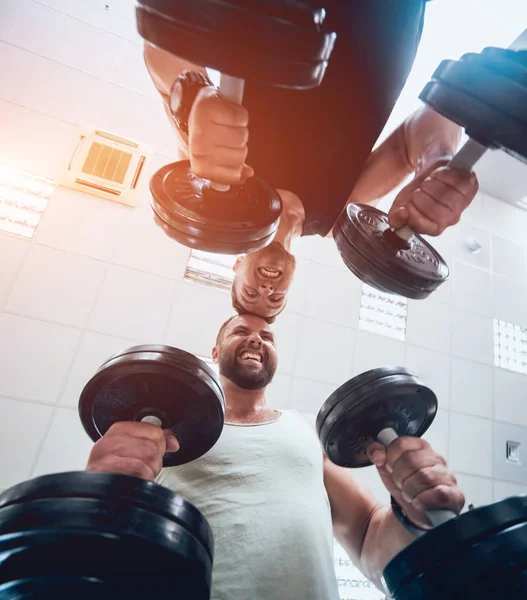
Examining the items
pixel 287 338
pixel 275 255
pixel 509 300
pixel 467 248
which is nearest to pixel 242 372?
pixel 275 255

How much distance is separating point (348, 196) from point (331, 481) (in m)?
0.94

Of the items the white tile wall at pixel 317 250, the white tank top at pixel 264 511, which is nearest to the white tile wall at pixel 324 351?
the white tile wall at pixel 317 250

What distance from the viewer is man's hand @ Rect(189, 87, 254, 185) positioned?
0.57 meters

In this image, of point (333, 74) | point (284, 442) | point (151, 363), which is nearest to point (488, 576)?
point (151, 363)

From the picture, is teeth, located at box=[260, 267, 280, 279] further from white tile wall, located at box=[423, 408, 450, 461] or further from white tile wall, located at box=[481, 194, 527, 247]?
white tile wall, located at box=[481, 194, 527, 247]

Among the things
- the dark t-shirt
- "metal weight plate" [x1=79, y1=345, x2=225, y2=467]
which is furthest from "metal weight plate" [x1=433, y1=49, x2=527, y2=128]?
"metal weight plate" [x1=79, y1=345, x2=225, y2=467]

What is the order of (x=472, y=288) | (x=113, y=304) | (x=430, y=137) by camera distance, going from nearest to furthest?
(x=430, y=137) < (x=113, y=304) < (x=472, y=288)

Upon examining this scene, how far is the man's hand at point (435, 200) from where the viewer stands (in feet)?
2.15

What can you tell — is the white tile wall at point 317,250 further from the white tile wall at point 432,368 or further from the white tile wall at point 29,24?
the white tile wall at point 29,24

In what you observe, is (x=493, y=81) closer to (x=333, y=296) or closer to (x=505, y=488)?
(x=333, y=296)

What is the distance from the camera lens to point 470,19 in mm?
1816

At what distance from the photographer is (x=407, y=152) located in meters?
0.89

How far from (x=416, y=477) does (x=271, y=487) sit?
0.45m

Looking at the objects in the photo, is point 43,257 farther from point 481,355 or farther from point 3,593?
point 481,355
